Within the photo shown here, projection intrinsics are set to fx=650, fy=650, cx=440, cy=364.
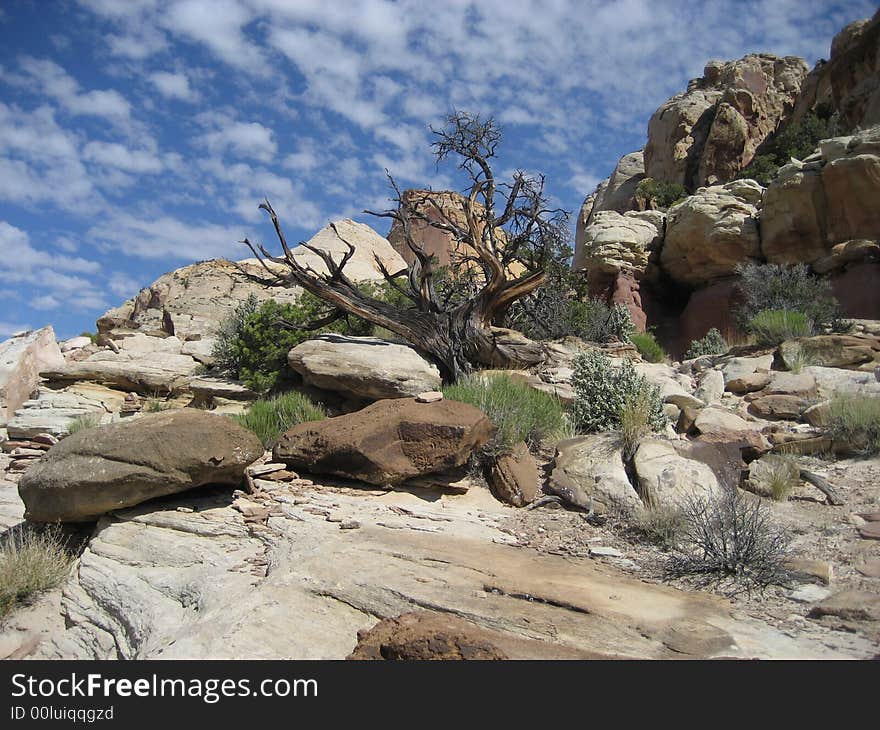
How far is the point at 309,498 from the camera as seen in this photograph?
6762 millimetres

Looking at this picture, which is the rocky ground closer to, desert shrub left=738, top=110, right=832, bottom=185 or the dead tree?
the dead tree

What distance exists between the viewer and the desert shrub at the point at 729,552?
4527 mm

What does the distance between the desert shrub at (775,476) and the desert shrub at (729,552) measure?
1.16 metres

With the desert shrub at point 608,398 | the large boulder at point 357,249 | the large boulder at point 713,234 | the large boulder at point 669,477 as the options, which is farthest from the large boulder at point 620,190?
the large boulder at point 669,477


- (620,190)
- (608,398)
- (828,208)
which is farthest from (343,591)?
(620,190)

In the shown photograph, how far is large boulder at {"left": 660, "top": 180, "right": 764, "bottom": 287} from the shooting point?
18.3m

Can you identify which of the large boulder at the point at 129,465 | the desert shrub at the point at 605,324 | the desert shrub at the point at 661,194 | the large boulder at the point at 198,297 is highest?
the desert shrub at the point at 661,194

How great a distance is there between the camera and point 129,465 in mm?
6168

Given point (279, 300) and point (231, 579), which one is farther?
point (279, 300)

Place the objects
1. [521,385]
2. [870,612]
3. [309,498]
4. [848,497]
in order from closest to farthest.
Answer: [870,612]
[848,497]
[309,498]
[521,385]

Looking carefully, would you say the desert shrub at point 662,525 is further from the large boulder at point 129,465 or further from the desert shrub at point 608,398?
the large boulder at point 129,465
